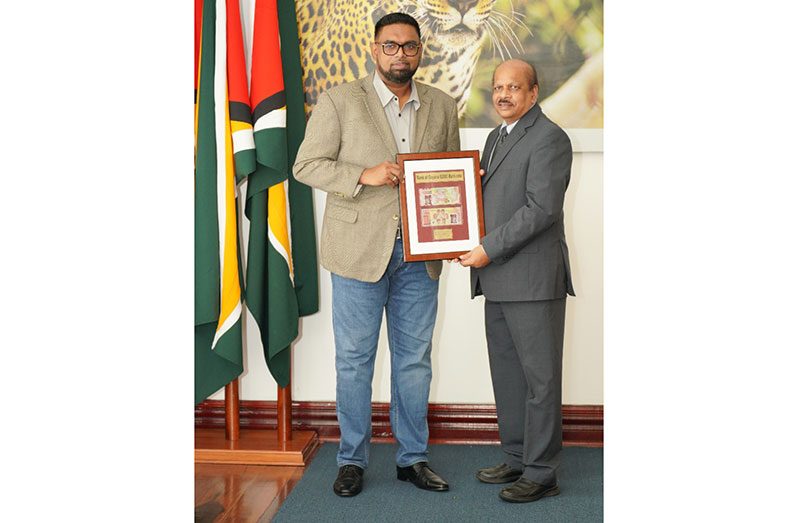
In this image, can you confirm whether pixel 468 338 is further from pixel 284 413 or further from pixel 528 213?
pixel 528 213

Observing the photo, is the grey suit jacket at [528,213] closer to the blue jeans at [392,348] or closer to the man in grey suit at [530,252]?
the man in grey suit at [530,252]

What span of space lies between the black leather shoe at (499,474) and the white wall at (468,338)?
0.53 meters

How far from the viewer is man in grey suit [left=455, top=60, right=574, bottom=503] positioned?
8.49 ft

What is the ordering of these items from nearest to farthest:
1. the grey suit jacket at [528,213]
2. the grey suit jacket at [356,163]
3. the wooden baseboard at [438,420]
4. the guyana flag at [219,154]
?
the grey suit jacket at [528,213] < the grey suit jacket at [356,163] < the guyana flag at [219,154] < the wooden baseboard at [438,420]

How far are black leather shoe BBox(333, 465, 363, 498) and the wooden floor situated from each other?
0.63 feet

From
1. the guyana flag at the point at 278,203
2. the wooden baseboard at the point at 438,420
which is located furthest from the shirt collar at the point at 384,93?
the wooden baseboard at the point at 438,420

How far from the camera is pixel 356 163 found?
271 centimetres

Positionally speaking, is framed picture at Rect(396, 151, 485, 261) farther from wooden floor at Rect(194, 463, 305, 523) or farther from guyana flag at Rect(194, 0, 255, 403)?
wooden floor at Rect(194, 463, 305, 523)

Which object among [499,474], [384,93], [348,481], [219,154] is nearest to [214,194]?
[219,154]

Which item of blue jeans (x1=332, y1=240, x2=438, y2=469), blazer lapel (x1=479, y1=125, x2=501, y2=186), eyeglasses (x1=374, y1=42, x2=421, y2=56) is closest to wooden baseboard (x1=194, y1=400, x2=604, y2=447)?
blue jeans (x1=332, y1=240, x2=438, y2=469)

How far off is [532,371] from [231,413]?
1.31m

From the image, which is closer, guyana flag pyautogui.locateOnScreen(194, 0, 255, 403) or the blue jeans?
the blue jeans

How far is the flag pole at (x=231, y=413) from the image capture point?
330 cm
